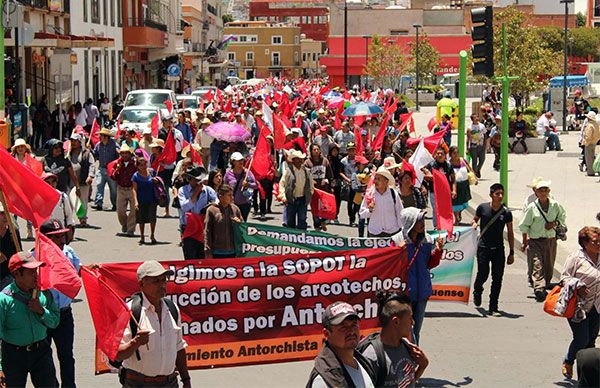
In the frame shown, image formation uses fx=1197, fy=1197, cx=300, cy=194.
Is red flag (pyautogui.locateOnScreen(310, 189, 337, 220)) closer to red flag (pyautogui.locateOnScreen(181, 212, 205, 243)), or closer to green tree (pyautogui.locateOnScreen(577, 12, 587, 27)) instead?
red flag (pyautogui.locateOnScreen(181, 212, 205, 243))

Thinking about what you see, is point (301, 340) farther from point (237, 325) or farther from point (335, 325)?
point (335, 325)

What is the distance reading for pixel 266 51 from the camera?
498 feet

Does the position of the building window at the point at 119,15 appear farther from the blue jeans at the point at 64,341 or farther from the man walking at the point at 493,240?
the blue jeans at the point at 64,341

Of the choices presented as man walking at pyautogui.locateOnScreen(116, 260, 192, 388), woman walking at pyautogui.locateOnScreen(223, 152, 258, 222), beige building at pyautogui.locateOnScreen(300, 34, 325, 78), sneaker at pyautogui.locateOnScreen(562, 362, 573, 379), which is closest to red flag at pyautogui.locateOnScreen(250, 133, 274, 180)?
woman walking at pyautogui.locateOnScreen(223, 152, 258, 222)

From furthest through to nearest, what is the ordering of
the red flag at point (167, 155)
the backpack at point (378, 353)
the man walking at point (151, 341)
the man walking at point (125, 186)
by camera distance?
1. the red flag at point (167, 155)
2. the man walking at point (125, 186)
3. the man walking at point (151, 341)
4. the backpack at point (378, 353)

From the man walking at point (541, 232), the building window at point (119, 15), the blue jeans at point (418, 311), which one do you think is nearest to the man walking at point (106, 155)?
the man walking at point (541, 232)

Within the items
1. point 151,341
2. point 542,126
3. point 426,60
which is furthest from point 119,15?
point 151,341

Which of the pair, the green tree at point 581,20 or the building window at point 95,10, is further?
the green tree at point 581,20

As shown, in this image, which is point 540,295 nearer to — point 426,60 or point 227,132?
point 227,132

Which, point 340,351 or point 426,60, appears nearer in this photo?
point 340,351

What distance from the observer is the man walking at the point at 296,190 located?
691 inches

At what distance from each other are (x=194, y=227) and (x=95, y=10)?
1599 inches

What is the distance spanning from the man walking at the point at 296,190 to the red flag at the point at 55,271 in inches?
358

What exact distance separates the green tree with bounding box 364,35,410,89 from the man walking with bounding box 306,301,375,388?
7183 centimetres
